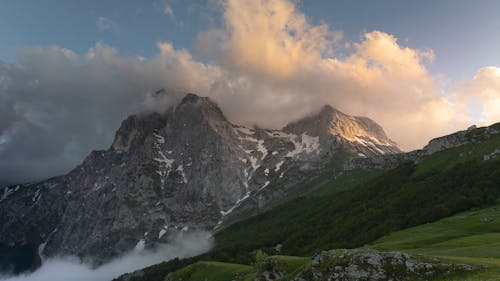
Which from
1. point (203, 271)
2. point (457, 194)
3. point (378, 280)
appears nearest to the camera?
point (378, 280)

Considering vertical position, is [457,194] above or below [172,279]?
above

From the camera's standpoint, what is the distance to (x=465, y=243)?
85438mm

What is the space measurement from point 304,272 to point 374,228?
152 meters

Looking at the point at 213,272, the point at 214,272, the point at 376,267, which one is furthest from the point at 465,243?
the point at 213,272

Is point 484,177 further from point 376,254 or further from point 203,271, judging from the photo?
point 376,254

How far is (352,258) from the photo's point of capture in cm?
4741

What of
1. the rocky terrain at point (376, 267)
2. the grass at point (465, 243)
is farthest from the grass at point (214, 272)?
the rocky terrain at point (376, 267)

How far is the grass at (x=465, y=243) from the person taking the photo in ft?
173

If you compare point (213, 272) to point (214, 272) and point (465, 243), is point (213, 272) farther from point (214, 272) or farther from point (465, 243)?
point (465, 243)

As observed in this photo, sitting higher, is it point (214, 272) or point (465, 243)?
point (465, 243)

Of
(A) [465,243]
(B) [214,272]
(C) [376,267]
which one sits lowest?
(B) [214,272]

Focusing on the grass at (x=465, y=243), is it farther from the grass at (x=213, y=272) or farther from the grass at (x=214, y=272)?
the grass at (x=213, y=272)

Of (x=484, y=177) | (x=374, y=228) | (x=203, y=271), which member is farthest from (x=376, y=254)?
(x=484, y=177)

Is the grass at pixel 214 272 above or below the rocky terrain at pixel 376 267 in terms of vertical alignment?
below
